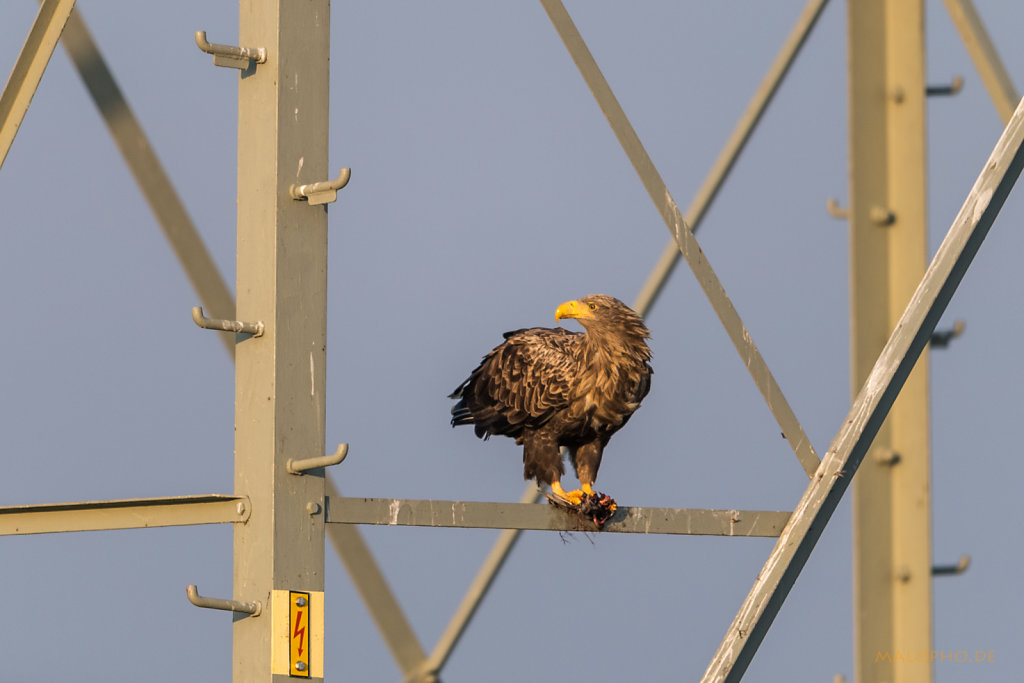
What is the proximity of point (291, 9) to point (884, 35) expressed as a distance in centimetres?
675

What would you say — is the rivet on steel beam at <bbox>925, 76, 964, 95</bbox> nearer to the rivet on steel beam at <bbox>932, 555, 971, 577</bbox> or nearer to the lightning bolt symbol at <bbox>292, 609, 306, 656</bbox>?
the rivet on steel beam at <bbox>932, 555, 971, 577</bbox>

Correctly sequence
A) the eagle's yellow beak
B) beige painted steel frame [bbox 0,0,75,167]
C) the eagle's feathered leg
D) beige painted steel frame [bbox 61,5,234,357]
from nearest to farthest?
beige painted steel frame [bbox 0,0,75,167] → the eagle's yellow beak → the eagle's feathered leg → beige painted steel frame [bbox 61,5,234,357]

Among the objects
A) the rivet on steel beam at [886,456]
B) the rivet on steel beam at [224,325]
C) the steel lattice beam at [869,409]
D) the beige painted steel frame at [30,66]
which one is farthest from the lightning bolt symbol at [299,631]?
the rivet on steel beam at [886,456]

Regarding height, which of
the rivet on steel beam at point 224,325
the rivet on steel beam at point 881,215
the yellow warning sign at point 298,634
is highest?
the rivet on steel beam at point 881,215

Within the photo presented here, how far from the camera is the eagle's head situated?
7.14 meters

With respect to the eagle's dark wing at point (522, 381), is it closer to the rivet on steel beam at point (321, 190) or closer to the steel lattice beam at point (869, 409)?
the steel lattice beam at point (869, 409)

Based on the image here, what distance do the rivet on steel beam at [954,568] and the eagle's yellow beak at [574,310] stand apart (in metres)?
5.31

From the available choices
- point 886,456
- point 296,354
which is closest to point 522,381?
point 296,354

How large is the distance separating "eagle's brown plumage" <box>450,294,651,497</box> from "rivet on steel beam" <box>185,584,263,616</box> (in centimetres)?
173

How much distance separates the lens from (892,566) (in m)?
11.4

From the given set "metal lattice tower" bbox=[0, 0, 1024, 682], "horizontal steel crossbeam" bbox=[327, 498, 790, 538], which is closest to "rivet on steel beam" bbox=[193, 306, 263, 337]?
"metal lattice tower" bbox=[0, 0, 1024, 682]

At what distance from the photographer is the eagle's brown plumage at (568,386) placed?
7.17m

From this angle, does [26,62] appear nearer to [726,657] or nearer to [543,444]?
[543,444]

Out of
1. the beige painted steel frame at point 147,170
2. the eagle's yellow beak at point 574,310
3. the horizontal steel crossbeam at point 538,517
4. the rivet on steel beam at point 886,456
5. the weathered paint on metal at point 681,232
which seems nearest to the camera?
the horizontal steel crossbeam at point 538,517
